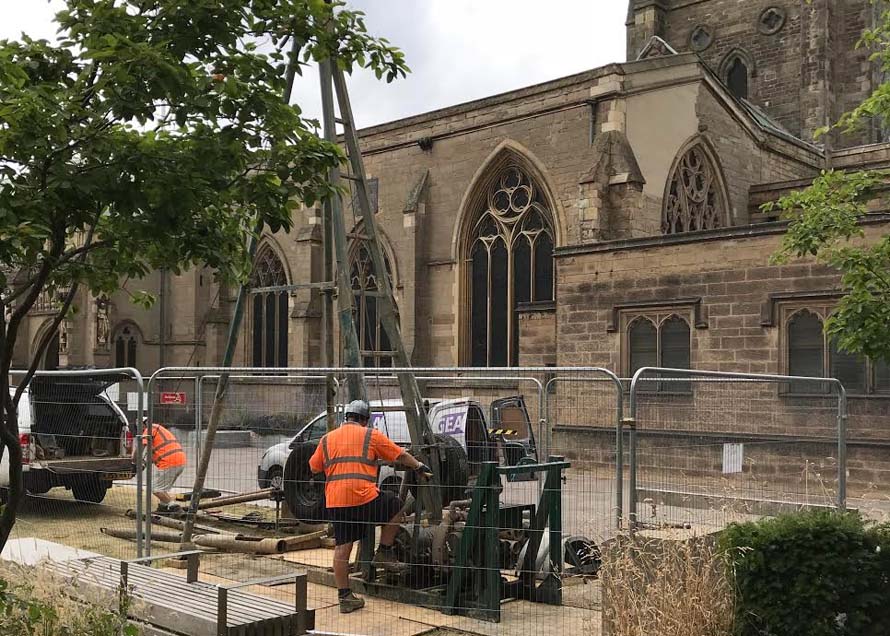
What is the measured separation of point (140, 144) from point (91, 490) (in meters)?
9.75

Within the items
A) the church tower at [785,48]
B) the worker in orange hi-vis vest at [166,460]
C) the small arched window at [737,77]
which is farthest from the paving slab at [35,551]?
the small arched window at [737,77]

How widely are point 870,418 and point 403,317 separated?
14.5 meters

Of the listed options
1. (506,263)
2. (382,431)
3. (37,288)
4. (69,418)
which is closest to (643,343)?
(506,263)

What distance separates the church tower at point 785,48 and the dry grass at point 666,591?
27.7m

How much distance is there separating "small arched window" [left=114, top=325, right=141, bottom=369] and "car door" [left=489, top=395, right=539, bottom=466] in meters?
23.1

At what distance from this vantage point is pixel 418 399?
9.70 m

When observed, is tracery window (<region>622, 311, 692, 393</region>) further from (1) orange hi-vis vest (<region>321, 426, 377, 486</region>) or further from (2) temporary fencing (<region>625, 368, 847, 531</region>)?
(1) orange hi-vis vest (<region>321, 426, 377, 486</region>)

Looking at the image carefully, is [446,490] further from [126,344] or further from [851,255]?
[126,344]

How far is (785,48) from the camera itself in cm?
3494

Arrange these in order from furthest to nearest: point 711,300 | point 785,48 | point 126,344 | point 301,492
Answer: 1. point 126,344
2. point 785,48
3. point 711,300
4. point 301,492

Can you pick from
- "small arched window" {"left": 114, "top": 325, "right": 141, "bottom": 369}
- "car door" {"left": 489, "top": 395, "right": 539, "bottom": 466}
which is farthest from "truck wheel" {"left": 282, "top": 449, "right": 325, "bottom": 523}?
"small arched window" {"left": 114, "top": 325, "right": 141, "bottom": 369}

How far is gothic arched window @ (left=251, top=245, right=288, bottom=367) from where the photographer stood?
109 ft

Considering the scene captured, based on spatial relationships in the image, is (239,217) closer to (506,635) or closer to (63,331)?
(506,635)

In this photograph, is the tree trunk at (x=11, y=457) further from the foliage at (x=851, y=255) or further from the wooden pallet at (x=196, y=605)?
the foliage at (x=851, y=255)
